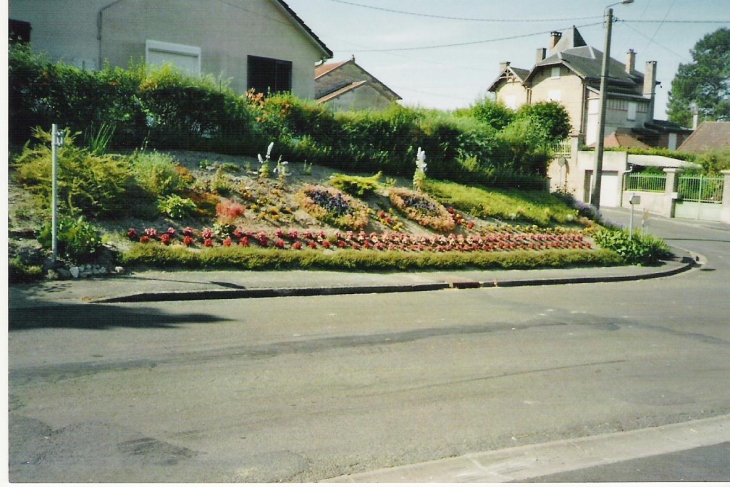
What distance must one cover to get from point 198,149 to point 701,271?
1371 cm

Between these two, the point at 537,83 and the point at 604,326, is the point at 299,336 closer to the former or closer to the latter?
the point at 604,326

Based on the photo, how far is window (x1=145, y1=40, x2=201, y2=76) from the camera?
18922 millimetres

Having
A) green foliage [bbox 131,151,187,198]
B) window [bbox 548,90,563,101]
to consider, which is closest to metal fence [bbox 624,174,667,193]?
window [bbox 548,90,563,101]

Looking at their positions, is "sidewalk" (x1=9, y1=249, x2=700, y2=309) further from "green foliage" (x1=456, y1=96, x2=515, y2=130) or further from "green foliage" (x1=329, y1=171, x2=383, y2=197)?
"green foliage" (x1=456, y1=96, x2=515, y2=130)

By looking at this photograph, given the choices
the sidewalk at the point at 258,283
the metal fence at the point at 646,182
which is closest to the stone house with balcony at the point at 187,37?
the sidewalk at the point at 258,283

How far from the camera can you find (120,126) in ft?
49.8

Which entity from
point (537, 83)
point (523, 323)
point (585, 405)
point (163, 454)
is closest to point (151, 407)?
point (163, 454)

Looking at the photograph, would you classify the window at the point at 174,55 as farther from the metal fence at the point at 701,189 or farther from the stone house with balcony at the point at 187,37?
the metal fence at the point at 701,189

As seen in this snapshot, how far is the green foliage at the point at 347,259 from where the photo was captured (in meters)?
11.5

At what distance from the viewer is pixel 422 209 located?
57.3 ft

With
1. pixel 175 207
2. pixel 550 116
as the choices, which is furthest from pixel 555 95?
pixel 175 207

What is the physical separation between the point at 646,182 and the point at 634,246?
1805cm

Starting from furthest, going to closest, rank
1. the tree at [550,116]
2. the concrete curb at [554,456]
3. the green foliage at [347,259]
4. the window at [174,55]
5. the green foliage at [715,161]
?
1. the tree at [550,116]
2. the green foliage at [715,161]
3. the window at [174,55]
4. the green foliage at [347,259]
5. the concrete curb at [554,456]

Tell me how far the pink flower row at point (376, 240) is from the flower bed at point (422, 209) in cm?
51
